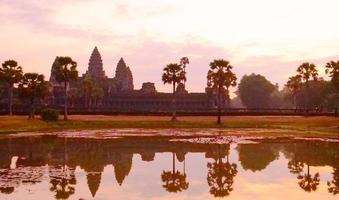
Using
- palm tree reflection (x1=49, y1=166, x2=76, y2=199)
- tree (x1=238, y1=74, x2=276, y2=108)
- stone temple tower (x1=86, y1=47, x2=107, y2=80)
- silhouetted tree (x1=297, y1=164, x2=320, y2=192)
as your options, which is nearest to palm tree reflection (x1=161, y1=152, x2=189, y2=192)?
palm tree reflection (x1=49, y1=166, x2=76, y2=199)

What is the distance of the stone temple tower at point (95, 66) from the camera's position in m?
159

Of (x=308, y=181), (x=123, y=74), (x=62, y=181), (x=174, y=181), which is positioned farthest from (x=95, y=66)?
(x=308, y=181)

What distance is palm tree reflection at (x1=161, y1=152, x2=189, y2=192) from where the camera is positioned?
2268 centimetres

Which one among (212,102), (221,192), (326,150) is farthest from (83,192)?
(212,102)

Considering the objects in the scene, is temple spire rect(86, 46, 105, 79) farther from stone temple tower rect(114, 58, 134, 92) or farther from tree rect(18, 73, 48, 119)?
tree rect(18, 73, 48, 119)

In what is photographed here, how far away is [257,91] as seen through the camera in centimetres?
15925

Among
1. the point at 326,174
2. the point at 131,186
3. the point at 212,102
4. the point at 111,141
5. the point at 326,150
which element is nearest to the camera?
the point at 131,186

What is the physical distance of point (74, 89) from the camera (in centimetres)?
13025

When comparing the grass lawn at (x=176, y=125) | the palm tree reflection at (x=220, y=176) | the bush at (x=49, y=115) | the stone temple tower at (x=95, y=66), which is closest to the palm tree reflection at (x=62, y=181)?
the palm tree reflection at (x=220, y=176)

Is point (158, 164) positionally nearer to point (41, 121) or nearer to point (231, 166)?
point (231, 166)

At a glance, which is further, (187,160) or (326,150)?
(326,150)

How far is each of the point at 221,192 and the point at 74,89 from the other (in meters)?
113

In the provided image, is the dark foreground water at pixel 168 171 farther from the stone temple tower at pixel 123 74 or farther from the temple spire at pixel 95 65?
the stone temple tower at pixel 123 74

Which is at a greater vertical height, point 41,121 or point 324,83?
point 324,83
